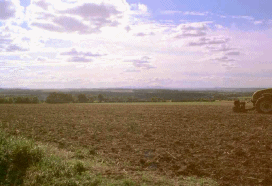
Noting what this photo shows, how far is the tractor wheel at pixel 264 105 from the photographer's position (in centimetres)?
2433

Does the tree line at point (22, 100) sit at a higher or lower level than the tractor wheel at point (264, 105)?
lower

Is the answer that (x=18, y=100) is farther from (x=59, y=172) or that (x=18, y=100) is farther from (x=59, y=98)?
(x=59, y=172)

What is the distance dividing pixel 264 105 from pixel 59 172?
2043 cm

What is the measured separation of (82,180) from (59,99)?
72.9m

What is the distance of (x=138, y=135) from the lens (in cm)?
1630

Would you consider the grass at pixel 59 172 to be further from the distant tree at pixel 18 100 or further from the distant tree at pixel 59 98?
the distant tree at pixel 59 98

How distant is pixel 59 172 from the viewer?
8953 millimetres

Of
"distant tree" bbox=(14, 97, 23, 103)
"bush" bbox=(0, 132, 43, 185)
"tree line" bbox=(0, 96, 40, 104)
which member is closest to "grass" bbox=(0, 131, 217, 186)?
"bush" bbox=(0, 132, 43, 185)

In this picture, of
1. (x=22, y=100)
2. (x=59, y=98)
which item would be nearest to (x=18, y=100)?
(x=22, y=100)

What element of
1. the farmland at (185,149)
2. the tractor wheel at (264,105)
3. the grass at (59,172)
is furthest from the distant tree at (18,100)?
the grass at (59,172)

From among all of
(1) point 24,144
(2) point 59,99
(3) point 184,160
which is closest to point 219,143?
(3) point 184,160

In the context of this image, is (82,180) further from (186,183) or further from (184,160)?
(184,160)

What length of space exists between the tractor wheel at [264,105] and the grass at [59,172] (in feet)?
59.0

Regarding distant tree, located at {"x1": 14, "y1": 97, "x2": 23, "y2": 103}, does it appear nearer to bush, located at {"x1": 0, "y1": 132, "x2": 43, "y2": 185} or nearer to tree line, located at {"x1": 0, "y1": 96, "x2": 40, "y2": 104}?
tree line, located at {"x1": 0, "y1": 96, "x2": 40, "y2": 104}
